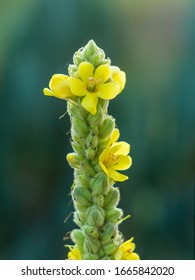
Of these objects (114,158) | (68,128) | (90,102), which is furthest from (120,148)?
(68,128)

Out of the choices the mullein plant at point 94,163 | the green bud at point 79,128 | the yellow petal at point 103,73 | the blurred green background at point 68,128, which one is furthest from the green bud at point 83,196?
the blurred green background at point 68,128

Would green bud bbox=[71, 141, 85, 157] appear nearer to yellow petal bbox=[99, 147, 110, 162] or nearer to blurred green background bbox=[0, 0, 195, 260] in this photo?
yellow petal bbox=[99, 147, 110, 162]

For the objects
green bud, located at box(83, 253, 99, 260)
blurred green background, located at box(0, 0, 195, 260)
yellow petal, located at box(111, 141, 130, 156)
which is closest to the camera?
green bud, located at box(83, 253, 99, 260)

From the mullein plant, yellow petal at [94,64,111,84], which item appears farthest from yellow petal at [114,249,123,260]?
yellow petal at [94,64,111,84]

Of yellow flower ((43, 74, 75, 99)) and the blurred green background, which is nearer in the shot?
yellow flower ((43, 74, 75, 99))

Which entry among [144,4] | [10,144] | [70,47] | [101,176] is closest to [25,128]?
[10,144]

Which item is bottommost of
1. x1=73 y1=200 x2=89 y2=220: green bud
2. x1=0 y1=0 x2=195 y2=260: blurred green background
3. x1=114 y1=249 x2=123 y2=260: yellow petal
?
x1=114 y1=249 x2=123 y2=260: yellow petal
